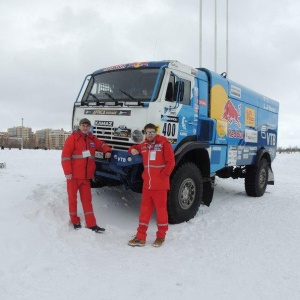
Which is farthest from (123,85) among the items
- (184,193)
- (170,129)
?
(184,193)

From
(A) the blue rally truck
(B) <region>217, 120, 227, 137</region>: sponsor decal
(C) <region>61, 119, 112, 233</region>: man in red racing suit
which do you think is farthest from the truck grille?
(B) <region>217, 120, 227, 137</region>: sponsor decal

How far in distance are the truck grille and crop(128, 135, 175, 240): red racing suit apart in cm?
63

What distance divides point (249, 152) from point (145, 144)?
14.4ft

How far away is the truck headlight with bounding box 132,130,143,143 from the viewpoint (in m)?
5.12

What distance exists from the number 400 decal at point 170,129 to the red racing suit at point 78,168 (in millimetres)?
1229

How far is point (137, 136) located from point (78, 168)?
3.48 ft

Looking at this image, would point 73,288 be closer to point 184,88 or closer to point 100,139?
point 100,139

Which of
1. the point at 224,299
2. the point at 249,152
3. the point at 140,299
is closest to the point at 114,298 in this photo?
the point at 140,299

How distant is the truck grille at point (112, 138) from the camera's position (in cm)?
530

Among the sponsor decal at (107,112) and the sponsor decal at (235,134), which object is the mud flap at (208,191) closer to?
the sponsor decal at (235,134)

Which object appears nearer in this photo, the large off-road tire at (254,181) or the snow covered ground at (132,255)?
the snow covered ground at (132,255)

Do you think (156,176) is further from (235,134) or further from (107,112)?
(235,134)

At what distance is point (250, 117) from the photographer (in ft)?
27.0

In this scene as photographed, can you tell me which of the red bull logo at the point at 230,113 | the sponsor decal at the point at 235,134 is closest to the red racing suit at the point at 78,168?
the red bull logo at the point at 230,113
